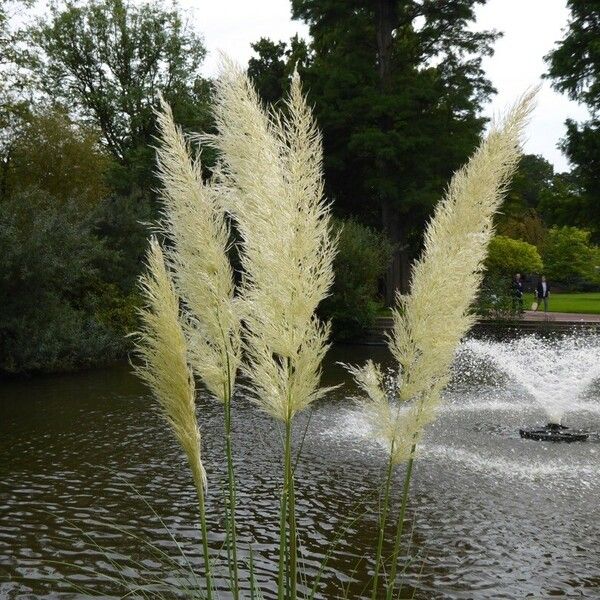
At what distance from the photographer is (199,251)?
2.46 meters

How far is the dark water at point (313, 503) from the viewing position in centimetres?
527

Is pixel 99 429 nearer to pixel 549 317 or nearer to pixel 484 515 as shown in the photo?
pixel 484 515

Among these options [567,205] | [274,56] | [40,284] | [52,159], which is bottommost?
[40,284]

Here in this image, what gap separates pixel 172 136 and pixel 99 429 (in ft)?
28.5

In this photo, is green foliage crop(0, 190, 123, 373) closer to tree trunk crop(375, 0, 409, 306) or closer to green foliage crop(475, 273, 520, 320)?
green foliage crop(475, 273, 520, 320)

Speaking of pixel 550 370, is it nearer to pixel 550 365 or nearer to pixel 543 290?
pixel 550 365

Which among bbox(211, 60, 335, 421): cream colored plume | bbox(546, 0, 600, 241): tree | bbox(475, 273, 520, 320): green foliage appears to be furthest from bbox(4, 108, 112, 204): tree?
bbox(211, 60, 335, 421): cream colored plume

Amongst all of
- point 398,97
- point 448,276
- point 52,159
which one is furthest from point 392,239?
point 448,276

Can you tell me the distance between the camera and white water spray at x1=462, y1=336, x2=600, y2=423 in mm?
12397

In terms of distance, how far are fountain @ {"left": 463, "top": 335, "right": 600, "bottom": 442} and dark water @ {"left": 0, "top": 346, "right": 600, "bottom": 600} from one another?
1.17 feet

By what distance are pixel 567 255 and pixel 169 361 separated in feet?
172

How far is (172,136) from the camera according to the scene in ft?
8.07

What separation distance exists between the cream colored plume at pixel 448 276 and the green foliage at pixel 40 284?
1333 cm

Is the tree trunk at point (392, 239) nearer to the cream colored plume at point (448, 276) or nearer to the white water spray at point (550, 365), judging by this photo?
the white water spray at point (550, 365)
